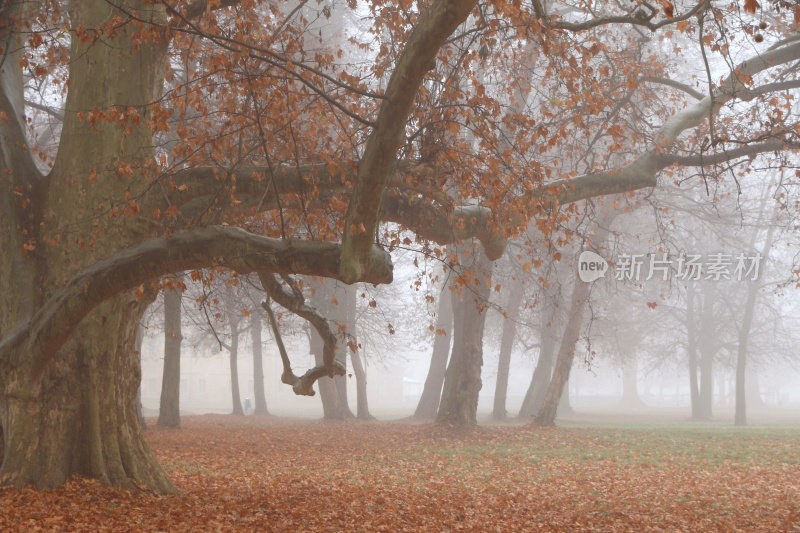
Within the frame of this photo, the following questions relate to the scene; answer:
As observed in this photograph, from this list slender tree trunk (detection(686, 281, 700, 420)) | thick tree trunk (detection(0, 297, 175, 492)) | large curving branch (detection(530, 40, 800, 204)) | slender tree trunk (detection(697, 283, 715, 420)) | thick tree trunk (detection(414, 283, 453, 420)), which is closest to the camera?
thick tree trunk (detection(0, 297, 175, 492))

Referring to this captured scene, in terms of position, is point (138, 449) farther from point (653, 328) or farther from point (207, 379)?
point (207, 379)

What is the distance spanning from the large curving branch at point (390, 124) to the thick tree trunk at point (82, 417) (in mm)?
3012

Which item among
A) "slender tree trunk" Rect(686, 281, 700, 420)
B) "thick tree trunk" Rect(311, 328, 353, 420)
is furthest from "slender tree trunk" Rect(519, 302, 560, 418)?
"slender tree trunk" Rect(686, 281, 700, 420)

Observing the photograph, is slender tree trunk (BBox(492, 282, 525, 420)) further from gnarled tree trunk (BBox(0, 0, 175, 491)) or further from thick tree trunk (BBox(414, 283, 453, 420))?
gnarled tree trunk (BBox(0, 0, 175, 491))

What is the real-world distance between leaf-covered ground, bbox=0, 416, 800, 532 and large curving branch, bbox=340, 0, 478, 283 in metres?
2.81

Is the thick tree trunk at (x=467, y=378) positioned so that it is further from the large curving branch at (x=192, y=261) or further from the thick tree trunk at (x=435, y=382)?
the large curving branch at (x=192, y=261)

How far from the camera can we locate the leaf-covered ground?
6290 mm

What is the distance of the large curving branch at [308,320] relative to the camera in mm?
7672

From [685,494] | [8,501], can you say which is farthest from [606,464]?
[8,501]

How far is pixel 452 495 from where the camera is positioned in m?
8.52

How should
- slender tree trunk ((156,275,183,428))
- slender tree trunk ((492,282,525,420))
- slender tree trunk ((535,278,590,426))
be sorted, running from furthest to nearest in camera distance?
slender tree trunk ((492,282,525,420)) → slender tree trunk ((535,278,590,426)) → slender tree trunk ((156,275,183,428))

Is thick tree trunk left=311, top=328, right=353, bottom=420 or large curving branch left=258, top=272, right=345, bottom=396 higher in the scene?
large curving branch left=258, top=272, right=345, bottom=396

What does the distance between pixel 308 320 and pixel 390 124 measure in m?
3.34

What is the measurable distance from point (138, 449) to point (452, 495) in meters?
3.83
